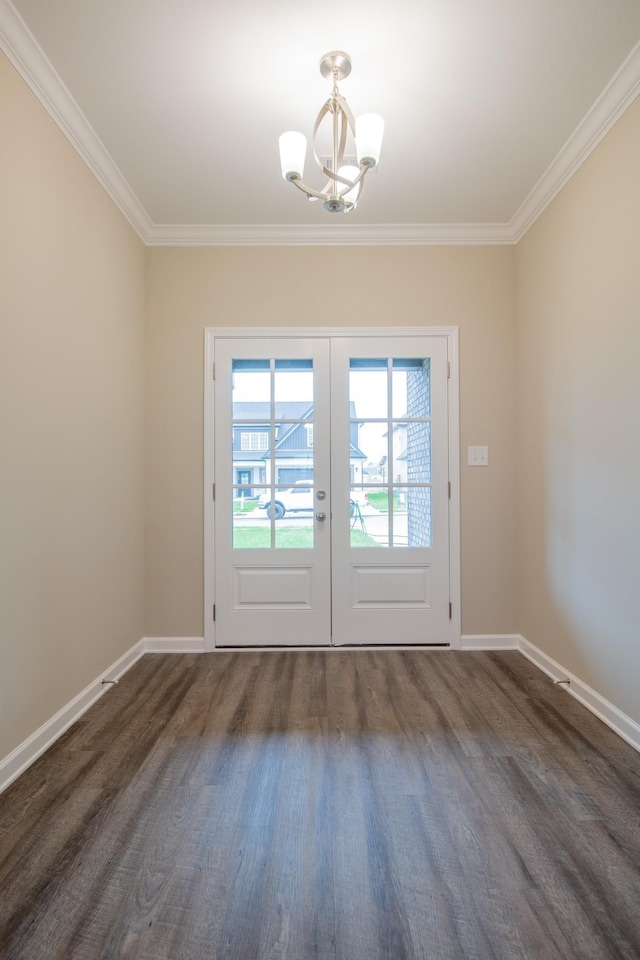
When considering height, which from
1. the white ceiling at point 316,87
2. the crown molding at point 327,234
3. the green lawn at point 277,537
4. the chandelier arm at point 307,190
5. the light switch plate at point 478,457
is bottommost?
the green lawn at point 277,537

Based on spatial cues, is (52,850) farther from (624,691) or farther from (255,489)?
(624,691)

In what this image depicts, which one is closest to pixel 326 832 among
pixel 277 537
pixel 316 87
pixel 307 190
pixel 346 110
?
pixel 277 537

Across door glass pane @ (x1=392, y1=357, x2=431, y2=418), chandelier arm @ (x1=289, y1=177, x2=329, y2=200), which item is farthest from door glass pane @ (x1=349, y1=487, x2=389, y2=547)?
chandelier arm @ (x1=289, y1=177, x2=329, y2=200)

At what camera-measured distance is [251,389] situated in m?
2.88

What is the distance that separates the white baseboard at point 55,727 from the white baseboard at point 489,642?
2.10 metres

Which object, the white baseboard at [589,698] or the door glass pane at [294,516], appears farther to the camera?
the door glass pane at [294,516]

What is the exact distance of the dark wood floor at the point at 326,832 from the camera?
3.55ft

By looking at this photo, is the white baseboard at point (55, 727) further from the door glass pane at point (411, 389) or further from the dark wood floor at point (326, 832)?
the door glass pane at point (411, 389)

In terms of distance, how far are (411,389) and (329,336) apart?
0.64 m

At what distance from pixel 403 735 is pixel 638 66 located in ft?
9.36

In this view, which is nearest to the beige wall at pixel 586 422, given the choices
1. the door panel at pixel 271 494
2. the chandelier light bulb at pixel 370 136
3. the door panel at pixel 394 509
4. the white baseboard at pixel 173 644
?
the door panel at pixel 394 509

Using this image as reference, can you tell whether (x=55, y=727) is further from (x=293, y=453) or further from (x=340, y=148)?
(x=340, y=148)

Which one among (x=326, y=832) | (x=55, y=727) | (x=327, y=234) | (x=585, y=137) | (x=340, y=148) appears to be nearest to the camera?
(x=326, y=832)

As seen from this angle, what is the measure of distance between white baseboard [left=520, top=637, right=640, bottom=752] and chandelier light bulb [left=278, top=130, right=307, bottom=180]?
2.56 m
